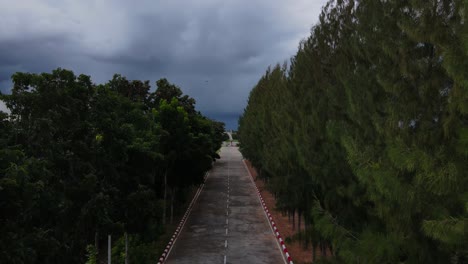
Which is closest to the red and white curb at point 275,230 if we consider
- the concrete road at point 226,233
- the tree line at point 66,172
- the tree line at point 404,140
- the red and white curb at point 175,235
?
the concrete road at point 226,233

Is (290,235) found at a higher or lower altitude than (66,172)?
lower

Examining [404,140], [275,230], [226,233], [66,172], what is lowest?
[226,233]

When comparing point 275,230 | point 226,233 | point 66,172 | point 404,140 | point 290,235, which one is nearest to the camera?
point 404,140

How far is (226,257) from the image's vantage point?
2061 cm

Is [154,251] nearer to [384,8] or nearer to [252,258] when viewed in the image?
[252,258]

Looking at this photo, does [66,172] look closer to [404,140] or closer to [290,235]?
[404,140]

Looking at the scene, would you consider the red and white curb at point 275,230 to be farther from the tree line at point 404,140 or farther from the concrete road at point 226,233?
the tree line at point 404,140

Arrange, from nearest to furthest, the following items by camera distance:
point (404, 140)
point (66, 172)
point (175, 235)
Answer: point (404, 140)
point (66, 172)
point (175, 235)

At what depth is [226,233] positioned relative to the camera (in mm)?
25938

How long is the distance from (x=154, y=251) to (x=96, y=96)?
819cm

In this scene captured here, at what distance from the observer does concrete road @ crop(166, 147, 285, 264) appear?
20842 mm

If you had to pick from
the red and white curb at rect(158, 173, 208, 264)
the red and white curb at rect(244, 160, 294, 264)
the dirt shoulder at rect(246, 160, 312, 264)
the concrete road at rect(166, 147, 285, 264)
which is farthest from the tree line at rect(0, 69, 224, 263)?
the dirt shoulder at rect(246, 160, 312, 264)

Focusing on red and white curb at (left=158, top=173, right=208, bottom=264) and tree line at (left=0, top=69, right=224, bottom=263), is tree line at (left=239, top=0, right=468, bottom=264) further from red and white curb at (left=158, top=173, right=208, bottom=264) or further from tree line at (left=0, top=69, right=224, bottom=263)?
red and white curb at (left=158, top=173, right=208, bottom=264)

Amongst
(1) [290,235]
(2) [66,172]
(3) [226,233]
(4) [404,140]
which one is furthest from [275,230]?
(4) [404,140]
